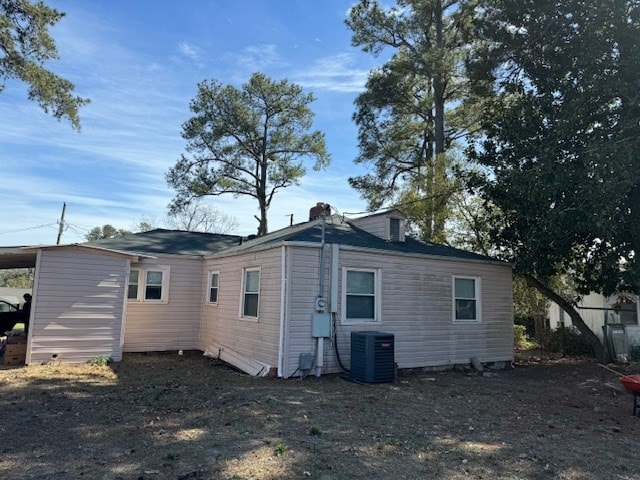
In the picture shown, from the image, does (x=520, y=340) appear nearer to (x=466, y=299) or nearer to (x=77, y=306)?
(x=466, y=299)

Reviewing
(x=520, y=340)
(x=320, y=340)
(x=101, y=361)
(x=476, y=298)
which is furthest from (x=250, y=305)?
(x=520, y=340)

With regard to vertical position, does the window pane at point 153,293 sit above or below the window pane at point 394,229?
below

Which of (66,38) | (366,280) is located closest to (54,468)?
(366,280)

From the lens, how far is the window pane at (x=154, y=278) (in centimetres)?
1261

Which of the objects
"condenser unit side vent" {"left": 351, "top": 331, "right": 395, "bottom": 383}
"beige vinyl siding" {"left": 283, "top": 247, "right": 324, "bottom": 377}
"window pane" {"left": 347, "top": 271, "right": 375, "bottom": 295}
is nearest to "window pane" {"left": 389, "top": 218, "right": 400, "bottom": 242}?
"window pane" {"left": 347, "top": 271, "right": 375, "bottom": 295}

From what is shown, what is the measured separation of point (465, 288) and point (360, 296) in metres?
3.30

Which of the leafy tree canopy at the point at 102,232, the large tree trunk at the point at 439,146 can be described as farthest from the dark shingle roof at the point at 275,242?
the leafy tree canopy at the point at 102,232

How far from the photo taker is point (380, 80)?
→ 2033 centimetres

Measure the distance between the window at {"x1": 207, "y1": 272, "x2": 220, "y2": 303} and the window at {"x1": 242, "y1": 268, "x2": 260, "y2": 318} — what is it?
209cm

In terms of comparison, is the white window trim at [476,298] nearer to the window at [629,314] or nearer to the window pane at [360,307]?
the window pane at [360,307]

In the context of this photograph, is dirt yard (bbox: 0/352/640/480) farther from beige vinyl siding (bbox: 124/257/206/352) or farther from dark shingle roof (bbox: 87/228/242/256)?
dark shingle roof (bbox: 87/228/242/256)

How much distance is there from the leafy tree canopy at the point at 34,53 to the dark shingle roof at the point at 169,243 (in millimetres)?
3848

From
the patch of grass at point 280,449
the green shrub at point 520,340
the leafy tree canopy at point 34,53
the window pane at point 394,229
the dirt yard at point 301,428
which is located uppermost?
the leafy tree canopy at point 34,53

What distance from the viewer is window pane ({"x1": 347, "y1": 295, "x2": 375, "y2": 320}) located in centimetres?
980
